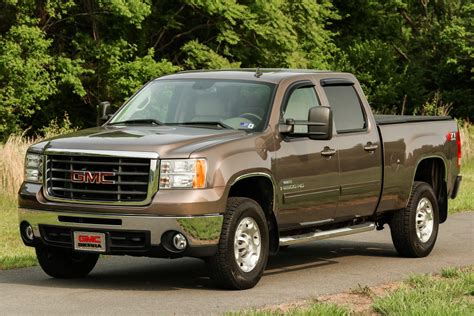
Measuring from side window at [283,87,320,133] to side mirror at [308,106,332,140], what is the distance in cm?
21

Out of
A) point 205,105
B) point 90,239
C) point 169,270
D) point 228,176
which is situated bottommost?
point 169,270

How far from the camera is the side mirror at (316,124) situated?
12.0 m

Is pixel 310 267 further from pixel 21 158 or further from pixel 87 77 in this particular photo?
pixel 87 77

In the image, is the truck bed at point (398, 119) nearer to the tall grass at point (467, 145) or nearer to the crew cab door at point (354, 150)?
the crew cab door at point (354, 150)

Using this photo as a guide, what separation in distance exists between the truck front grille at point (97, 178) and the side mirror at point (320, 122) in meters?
1.86

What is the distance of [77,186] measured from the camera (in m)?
11.3

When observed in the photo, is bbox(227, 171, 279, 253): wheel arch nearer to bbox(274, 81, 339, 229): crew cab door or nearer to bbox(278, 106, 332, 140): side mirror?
bbox(274, 81, 339, 229): crew cab door

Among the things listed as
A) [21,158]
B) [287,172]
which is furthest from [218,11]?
[287,172]

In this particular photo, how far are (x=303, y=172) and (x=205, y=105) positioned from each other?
1.13 meters

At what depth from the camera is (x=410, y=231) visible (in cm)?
1405

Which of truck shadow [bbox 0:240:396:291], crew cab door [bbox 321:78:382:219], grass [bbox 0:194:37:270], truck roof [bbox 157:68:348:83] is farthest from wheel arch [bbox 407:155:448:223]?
grass [bbox 0:194:37:270]

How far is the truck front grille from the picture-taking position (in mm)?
11016

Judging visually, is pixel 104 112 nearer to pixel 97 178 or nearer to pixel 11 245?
pixel 97 178

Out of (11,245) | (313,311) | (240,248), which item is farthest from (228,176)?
(11,245)
